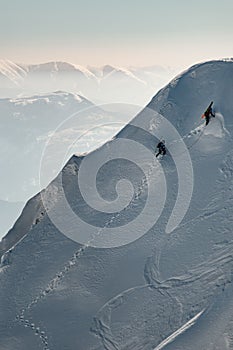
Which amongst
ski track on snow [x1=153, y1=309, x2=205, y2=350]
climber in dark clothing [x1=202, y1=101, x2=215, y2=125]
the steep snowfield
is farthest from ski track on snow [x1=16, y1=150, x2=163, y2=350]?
climber in dark clothing [x1=202, y1=101, x2=215, y2=125]

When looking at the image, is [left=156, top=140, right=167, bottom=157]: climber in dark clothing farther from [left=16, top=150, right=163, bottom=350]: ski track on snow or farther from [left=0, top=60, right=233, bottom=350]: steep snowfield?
[left=16, top=150, right=163, bottom=350]: ski track on snow

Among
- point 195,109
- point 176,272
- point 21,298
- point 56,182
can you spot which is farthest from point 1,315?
point 195,109

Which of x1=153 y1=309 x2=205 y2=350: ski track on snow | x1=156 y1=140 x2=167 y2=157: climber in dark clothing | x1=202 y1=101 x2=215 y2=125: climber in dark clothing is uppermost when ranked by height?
x1=202 y1=101 x2=215 y2=125: climber in dark clothing

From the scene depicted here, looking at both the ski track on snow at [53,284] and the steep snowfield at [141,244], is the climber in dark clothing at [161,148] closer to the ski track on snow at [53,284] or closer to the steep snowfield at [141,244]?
the steep snowfield at [141,244]

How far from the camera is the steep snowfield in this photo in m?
30.3

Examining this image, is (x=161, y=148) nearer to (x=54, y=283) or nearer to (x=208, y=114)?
(x=208, y=114)

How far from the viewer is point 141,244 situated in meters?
37.0

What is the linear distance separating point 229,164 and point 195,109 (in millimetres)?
10734

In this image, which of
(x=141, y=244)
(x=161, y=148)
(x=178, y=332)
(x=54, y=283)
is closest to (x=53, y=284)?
(x=54, y=283)

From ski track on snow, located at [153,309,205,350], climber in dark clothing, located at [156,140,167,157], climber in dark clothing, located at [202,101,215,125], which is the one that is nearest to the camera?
ski track on snow, located at [153,309,205,350]

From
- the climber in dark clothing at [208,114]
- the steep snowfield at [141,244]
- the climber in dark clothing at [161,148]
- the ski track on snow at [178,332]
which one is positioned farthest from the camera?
the climber in dark clothing at [161,148]

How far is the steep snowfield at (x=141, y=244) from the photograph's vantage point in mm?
30328

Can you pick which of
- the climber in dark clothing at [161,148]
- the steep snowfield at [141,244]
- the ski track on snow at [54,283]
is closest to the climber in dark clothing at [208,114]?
the steep snowfield at [141,244]

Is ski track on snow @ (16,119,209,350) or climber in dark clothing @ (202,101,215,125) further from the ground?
climber in dark clothing @ (202,101,215,125)
